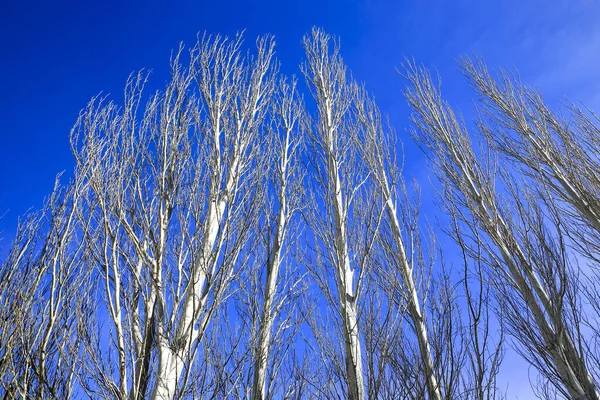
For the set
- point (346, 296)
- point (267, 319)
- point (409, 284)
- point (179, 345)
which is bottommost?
point (179, 345)

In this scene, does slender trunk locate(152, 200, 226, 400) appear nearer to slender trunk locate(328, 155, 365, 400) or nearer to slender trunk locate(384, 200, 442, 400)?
slender trunk locate(328, 155, 365, 400)

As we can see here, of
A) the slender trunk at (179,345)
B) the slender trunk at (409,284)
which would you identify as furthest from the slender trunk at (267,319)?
the slender trunk at (409,284)

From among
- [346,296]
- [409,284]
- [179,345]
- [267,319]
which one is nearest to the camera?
[179,345]

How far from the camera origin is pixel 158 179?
360 centimetres

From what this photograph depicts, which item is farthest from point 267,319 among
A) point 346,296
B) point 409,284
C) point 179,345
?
point 179,345

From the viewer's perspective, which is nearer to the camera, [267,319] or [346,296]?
[346,296]

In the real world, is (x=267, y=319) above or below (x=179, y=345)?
above

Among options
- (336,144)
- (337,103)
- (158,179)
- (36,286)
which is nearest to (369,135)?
(337,103)

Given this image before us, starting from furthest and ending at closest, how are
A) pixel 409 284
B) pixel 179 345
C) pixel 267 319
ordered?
pixel 409 284 → pixel 267 319 → pixel 179 345

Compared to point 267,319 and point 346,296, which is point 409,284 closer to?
point 267,319

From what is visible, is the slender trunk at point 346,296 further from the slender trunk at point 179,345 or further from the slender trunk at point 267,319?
the slender trunk at point 179,345

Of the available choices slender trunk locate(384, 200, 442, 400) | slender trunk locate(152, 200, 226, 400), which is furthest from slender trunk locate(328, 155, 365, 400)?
slender trunk locate(152, 200, 226, 400)

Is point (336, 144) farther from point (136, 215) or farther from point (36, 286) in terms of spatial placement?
point (36, 286)

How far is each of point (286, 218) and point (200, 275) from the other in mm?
2862
